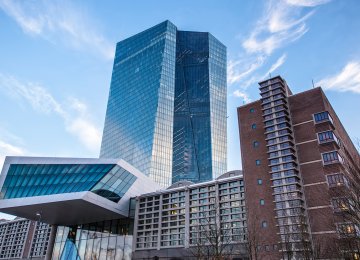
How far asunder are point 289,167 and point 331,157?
20.5 feet

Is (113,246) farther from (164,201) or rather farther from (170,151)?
(170,151)

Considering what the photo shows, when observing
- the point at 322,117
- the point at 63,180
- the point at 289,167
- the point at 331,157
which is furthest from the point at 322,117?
the point at 63,180

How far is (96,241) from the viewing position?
65.1m

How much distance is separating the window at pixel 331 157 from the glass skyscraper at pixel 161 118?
101 m

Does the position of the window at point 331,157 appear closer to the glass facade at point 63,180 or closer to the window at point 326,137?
the window at point 326,137

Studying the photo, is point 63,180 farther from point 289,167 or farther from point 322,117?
→ point 322,117

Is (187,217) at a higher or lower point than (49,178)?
lower

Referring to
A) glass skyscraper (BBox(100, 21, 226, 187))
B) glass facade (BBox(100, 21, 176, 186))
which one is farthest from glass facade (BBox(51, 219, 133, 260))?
glass skyscraper (BBox(100, 21, 226, 187))

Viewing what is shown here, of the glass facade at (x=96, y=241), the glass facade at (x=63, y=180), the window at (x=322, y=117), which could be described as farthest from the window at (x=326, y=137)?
the glass facade at (x=96, y=241)

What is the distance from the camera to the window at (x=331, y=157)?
4747 cm

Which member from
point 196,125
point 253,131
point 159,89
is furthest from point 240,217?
point 196,125

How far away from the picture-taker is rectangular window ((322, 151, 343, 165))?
156 feet

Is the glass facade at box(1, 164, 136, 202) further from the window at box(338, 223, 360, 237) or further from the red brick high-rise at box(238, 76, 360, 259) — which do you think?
the window at box(338, 223, 360, 237)

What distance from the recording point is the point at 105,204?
56938 millimetres
